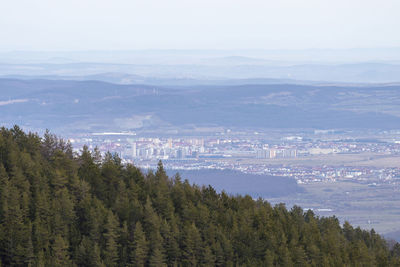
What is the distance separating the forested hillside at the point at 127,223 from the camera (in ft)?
101

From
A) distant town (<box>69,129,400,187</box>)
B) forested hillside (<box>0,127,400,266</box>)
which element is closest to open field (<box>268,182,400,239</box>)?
distant town (<box>69,129,400,187</box>)

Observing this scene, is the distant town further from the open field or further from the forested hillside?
the forested hillside

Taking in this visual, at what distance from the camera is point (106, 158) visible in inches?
1693

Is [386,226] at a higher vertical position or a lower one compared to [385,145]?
lower

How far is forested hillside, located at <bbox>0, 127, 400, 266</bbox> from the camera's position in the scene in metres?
30.9

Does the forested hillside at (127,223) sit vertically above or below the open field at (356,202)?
above

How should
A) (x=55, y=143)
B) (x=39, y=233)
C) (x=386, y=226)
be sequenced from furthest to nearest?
(x=386, y=226) → (x=55, y=143) → (x=39, y=233)

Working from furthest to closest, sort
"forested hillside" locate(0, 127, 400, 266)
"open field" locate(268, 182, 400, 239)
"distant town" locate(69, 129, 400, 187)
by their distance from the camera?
"distant town" locate(69, 129, 400, 187) → "open field" locate(268, 182, 400, 239) → "forested hillside" locate(0, 127, 400, 266)

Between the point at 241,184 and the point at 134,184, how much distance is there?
75.7 metres

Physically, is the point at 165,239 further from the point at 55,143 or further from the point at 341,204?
the point at 341,204

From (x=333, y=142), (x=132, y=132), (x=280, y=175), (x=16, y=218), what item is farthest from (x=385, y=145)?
(x=16, y=218)

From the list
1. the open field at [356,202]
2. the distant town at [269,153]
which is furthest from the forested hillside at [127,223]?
the distant town at [269,153]

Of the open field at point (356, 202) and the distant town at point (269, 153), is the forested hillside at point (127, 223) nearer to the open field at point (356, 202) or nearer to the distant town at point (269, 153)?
the open field at point (356, 202)

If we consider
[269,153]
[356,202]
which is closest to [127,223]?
[356,202]
